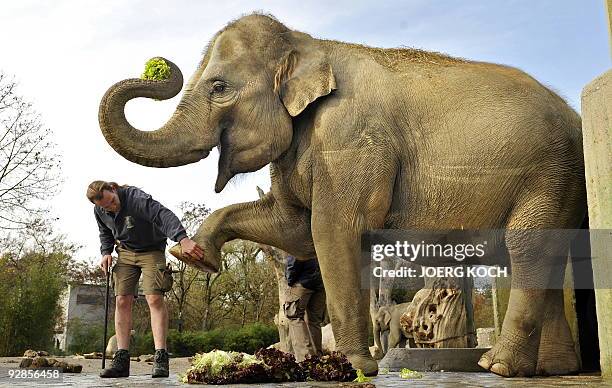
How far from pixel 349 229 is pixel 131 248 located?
2152mm

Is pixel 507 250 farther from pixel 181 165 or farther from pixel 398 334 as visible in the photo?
pixel 398 334

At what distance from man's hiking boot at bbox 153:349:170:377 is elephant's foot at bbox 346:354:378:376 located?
1.54 meters

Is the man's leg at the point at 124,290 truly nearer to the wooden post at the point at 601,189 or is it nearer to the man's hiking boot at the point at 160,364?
the man's hiking boot at the point at 160,364

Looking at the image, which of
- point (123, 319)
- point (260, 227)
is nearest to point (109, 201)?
point (123, 319)

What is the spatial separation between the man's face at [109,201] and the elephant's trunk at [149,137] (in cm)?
74

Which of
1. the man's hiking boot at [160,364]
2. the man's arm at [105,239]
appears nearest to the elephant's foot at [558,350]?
the man's hiking boot at [160,364]

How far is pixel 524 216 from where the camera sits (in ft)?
17.2

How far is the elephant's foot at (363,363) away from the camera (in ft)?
16.7

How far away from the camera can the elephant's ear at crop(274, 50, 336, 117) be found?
5.62m

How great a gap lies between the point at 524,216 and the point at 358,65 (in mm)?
1770

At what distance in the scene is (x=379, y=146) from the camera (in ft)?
17.5

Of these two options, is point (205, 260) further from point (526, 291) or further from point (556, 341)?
point (556, 341)

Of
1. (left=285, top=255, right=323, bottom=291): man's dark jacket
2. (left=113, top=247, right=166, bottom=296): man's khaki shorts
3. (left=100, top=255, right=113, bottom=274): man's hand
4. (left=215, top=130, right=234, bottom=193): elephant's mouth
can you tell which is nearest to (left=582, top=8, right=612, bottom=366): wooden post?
(left=215, top=130, right=234, bottom=193): elephant's mouth

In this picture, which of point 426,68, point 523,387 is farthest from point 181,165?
point 523,387
